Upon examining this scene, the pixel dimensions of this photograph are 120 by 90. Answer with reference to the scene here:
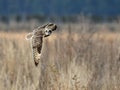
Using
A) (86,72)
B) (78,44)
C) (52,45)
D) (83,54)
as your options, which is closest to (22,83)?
(86,72)

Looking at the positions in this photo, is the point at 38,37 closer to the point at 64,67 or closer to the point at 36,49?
the point at 36,49

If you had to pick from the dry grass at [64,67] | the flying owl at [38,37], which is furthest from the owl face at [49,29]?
the dry grass at [64,67]

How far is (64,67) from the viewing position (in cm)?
624

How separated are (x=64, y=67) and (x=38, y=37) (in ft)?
6.97

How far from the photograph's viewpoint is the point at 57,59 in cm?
660

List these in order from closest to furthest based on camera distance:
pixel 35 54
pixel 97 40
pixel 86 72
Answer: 1. pixel 35 54
2. pixel 86 72
3. pixel 97 40

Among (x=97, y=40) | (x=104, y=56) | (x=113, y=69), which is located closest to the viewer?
(x=113, y=69)

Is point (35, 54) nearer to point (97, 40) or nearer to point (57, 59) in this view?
point (57, 59)

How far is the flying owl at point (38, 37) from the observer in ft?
13.2

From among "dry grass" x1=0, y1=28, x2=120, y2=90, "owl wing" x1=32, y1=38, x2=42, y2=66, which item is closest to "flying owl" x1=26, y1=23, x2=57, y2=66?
"owl wing" x1=32, y1=38, x2=42, y2=66

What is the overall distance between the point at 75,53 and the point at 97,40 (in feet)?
6.18

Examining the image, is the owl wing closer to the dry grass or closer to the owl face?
the owl face

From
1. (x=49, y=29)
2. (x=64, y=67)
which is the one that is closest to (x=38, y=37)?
(x=49, y=29)

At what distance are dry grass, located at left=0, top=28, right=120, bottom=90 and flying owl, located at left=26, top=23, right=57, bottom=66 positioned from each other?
0.93 m
